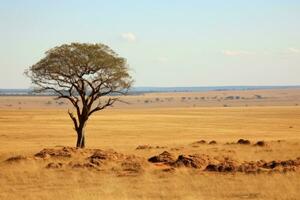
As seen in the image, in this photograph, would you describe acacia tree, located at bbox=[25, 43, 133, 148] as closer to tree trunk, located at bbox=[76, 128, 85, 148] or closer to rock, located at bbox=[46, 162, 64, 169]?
tree trunk, located at bbox=[76, 128, 85, 148]

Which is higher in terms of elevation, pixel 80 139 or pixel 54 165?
pixel 80 139

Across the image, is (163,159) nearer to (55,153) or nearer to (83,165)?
(83,165)

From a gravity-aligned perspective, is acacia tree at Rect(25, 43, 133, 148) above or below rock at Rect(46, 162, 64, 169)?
above

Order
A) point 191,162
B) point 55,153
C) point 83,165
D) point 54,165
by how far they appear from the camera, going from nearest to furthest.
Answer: point 83,165 → point 191,162 → point 54,165 → point 55,153

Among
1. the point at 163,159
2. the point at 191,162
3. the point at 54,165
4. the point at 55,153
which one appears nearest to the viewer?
the point at 191,162

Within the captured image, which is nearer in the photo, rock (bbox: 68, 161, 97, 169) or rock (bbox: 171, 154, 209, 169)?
rock (bbox: 68, 161, 97, 169)

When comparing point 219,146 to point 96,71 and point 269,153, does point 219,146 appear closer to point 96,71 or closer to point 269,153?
point 269,153

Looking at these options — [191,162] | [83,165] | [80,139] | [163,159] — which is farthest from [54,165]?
[80,139]

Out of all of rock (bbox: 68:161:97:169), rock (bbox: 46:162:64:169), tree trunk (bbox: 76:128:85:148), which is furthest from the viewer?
tree trunk (bbox: 76:128:85:148)

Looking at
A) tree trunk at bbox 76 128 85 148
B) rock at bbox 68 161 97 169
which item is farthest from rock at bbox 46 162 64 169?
tree trunk at bbox 76 128 85 148

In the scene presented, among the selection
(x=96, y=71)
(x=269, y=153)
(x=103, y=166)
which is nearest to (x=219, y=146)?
(x=269, y=153)

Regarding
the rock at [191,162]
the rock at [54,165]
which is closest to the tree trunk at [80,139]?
the rock at [54,165]

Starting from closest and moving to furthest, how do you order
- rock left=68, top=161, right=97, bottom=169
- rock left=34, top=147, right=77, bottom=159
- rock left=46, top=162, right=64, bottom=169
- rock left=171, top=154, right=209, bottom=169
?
rock left=68, top=161, right=97, bottom=169
rock left=171, top=154, right=209, bottom=169
rock left=46, top=162, right=64, bottom=169
rock left=34, top=147, right=77, bottom=159

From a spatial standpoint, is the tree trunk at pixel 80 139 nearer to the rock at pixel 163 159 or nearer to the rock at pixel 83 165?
the rock at pixel 163 159
